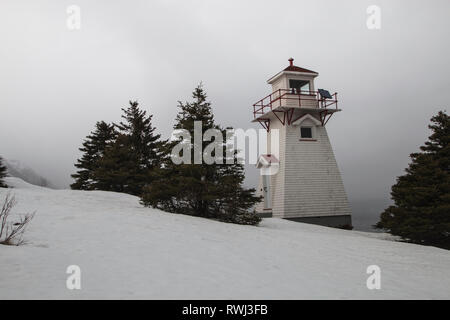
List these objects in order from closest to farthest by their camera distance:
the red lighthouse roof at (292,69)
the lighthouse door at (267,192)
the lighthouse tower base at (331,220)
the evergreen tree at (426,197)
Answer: the evergreen tree at (426,197) → the lighthouse tower base at (331,220) → the lighthouse door at (267,192) → the red lighthouse roof at (292,69)

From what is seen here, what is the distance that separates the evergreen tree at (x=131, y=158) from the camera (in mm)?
25486

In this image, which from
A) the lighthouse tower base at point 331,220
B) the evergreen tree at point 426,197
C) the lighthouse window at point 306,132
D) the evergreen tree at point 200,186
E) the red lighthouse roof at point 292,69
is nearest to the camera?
the evergreen tree at point 200,186

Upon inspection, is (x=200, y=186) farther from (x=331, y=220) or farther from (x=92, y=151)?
(x=92, y=151)

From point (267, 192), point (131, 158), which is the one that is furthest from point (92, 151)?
point (267, 192)

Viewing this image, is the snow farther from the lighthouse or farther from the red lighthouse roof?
the red lighthouse roof

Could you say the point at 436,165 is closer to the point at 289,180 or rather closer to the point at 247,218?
the point at 289,180

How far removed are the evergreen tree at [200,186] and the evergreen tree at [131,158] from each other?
32.5ft

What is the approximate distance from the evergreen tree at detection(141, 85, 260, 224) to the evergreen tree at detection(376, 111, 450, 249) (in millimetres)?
8232

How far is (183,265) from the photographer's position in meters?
6.30

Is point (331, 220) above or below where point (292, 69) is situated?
below

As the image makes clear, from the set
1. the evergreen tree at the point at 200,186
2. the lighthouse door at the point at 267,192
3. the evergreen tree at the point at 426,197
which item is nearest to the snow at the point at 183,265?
the evergreen tree at the point at 200,186

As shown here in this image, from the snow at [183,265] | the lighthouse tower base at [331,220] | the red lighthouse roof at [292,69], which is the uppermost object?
the red lighthouse roof at [292,69]

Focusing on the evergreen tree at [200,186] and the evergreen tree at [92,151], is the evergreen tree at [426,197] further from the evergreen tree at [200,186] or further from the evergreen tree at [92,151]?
the evergreen tree at [92,151]

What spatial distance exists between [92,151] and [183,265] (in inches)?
1147
